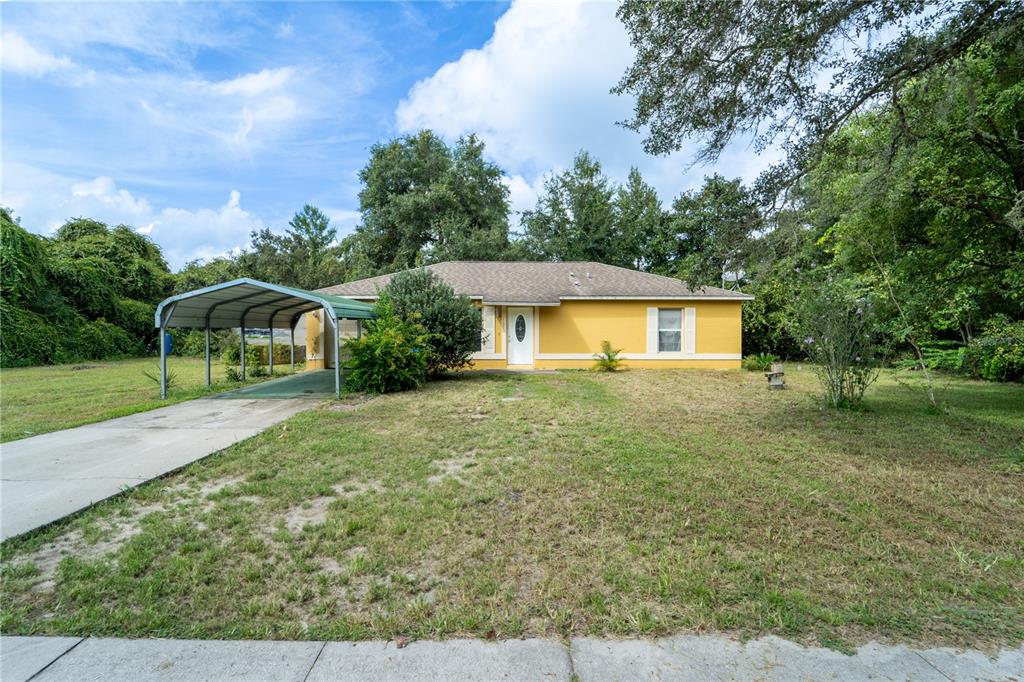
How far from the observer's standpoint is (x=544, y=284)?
16.5 m

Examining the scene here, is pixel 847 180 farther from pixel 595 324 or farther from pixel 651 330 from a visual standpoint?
pixel 595 324

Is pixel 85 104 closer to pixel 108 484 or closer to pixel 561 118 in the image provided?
pixel 108 484

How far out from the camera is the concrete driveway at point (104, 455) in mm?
4051

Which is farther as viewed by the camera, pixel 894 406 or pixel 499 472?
pixel 894 406

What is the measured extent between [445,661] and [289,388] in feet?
35.7

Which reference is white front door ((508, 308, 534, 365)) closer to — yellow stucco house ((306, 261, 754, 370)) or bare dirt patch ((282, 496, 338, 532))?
yellow stucco house ((306, 261, 754, 370))

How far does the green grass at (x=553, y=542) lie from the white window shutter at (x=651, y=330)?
906 cm

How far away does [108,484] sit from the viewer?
4.54 m

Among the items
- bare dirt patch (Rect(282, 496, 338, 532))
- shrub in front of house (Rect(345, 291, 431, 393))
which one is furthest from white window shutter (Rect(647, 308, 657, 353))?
bare dirt patch (Rect(282, 496, 338, 532))

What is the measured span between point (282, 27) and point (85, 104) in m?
4.05

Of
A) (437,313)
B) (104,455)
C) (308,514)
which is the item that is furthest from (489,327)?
(308,514)

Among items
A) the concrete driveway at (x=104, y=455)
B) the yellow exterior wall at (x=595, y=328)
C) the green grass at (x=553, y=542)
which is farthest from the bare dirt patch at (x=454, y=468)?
the yellow exterior wall at (x=595, y=328)

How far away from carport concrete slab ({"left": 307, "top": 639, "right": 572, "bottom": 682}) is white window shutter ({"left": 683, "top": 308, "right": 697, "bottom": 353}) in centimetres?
1440

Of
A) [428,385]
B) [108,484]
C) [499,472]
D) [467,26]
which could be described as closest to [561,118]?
[467,26]
